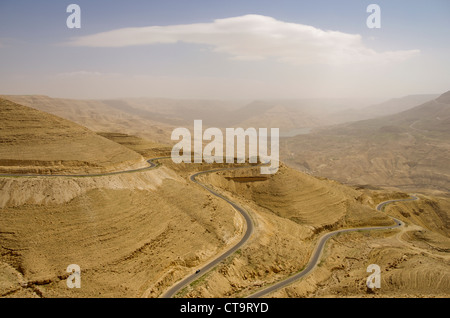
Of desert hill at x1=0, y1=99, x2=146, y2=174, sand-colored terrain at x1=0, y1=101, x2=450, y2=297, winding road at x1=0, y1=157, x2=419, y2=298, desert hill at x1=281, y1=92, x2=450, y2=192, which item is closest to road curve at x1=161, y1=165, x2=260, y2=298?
winding road at x1=0, y1=157, x2=419, y2=298

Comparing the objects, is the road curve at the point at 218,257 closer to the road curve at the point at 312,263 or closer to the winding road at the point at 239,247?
the winding road at the point at 239,247

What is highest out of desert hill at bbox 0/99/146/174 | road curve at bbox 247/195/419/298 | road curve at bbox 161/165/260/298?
desert hill at bbox 0/99/146/174

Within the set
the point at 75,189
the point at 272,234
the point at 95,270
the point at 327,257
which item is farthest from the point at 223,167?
the point at 95,270

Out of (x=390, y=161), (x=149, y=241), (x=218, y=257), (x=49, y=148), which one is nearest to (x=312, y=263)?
(x=218, y=257)

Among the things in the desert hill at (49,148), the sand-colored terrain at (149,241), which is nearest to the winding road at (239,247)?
the sand-colored terrain at (149,241)

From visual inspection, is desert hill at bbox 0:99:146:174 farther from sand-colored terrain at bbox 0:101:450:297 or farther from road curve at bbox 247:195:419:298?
road curve at bbox 247:195:419:298

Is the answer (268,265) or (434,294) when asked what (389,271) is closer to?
(434,294)

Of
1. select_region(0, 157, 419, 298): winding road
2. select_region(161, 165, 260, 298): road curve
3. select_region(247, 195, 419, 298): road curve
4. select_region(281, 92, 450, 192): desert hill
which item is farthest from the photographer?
select_region(281, 92, 450, 192): desert hill

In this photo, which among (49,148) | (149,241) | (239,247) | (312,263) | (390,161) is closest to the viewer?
(149,241)

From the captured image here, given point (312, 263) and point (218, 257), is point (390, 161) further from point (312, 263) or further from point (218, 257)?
point (218, 257)
